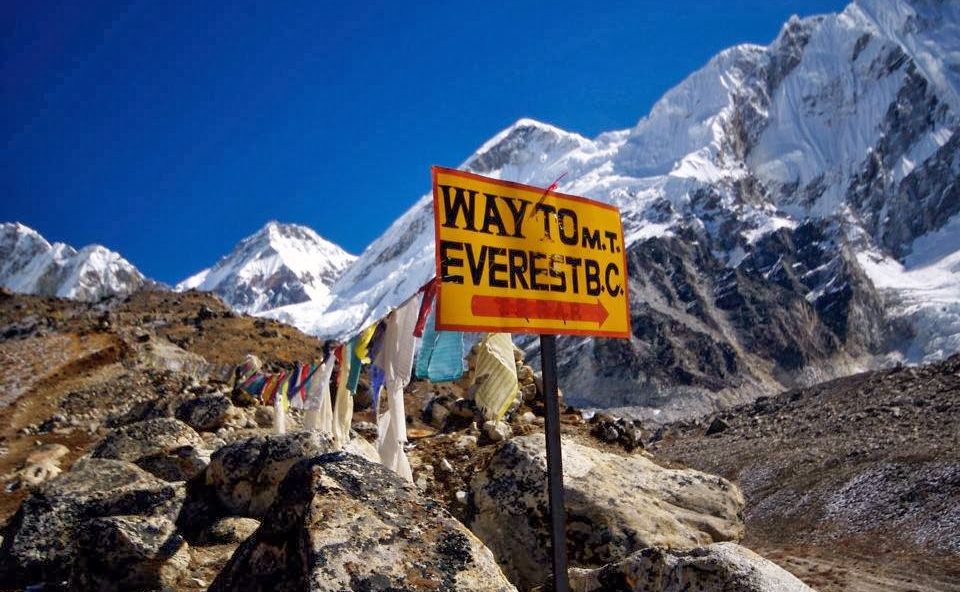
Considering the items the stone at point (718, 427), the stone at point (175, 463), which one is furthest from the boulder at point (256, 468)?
the stone at point (718, 427)

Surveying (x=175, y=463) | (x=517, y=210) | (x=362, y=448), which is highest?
(x=517, y=210)

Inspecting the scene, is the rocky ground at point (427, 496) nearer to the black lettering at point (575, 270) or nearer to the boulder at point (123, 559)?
the boulder at point (123, 559)

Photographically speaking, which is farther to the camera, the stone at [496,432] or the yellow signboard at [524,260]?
the stone at [496,432]

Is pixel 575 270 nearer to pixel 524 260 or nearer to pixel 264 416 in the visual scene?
pixel 524 260

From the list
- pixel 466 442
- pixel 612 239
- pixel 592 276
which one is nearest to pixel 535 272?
pixel 592 276

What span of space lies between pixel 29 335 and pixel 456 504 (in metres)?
25.7

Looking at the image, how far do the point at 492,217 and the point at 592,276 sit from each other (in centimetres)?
112

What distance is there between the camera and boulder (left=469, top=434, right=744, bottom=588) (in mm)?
8227

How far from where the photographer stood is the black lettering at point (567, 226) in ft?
19.8

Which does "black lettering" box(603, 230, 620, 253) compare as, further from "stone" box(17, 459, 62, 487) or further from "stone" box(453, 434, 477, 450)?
"stone" box(17, 459, 62, 487)

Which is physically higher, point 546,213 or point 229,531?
point 546,213

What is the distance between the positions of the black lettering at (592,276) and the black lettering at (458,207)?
1.16m

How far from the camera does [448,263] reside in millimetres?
5328

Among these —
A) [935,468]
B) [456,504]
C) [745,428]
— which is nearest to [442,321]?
[456,504]
